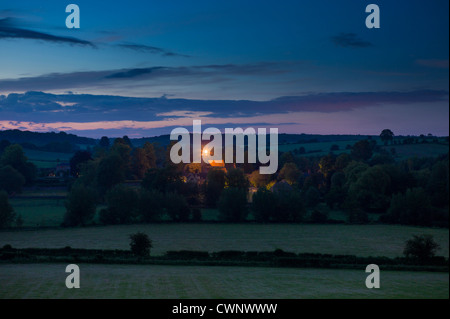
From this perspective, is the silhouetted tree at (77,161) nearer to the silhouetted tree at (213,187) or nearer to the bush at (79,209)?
the silhouetted tree at (213,187)

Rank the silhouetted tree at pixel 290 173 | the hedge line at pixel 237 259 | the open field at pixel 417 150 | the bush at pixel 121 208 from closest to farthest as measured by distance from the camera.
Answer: the hedge line at pixel 237 259 → the bush at pixel 121 208 → the silhouetted tree at pixel 290 173 → the open field at pixel 417 150

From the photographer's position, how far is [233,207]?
53.5m

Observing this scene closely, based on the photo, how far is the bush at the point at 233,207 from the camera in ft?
175

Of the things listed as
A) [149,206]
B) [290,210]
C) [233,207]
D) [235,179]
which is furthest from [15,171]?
[290,210]

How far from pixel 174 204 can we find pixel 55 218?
48.7ft

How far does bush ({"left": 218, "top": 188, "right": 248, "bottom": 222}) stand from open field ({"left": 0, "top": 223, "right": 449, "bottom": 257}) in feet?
8.58

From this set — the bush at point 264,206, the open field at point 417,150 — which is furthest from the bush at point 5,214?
the open field at point 417,150

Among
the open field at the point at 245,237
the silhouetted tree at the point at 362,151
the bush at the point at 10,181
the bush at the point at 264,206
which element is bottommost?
the open field at the point at 245,237

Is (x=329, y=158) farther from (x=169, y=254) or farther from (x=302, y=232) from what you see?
(x=169, y=254)

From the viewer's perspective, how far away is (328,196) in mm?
61062

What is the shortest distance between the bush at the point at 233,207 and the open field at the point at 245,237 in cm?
262

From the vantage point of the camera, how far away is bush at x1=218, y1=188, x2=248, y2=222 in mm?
53281

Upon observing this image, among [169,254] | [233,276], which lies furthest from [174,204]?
[233,276]

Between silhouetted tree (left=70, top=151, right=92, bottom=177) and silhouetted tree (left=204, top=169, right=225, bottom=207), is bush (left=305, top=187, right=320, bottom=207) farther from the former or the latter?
silhouetted tree (left=70, top=151, right=92, bottom=177)
